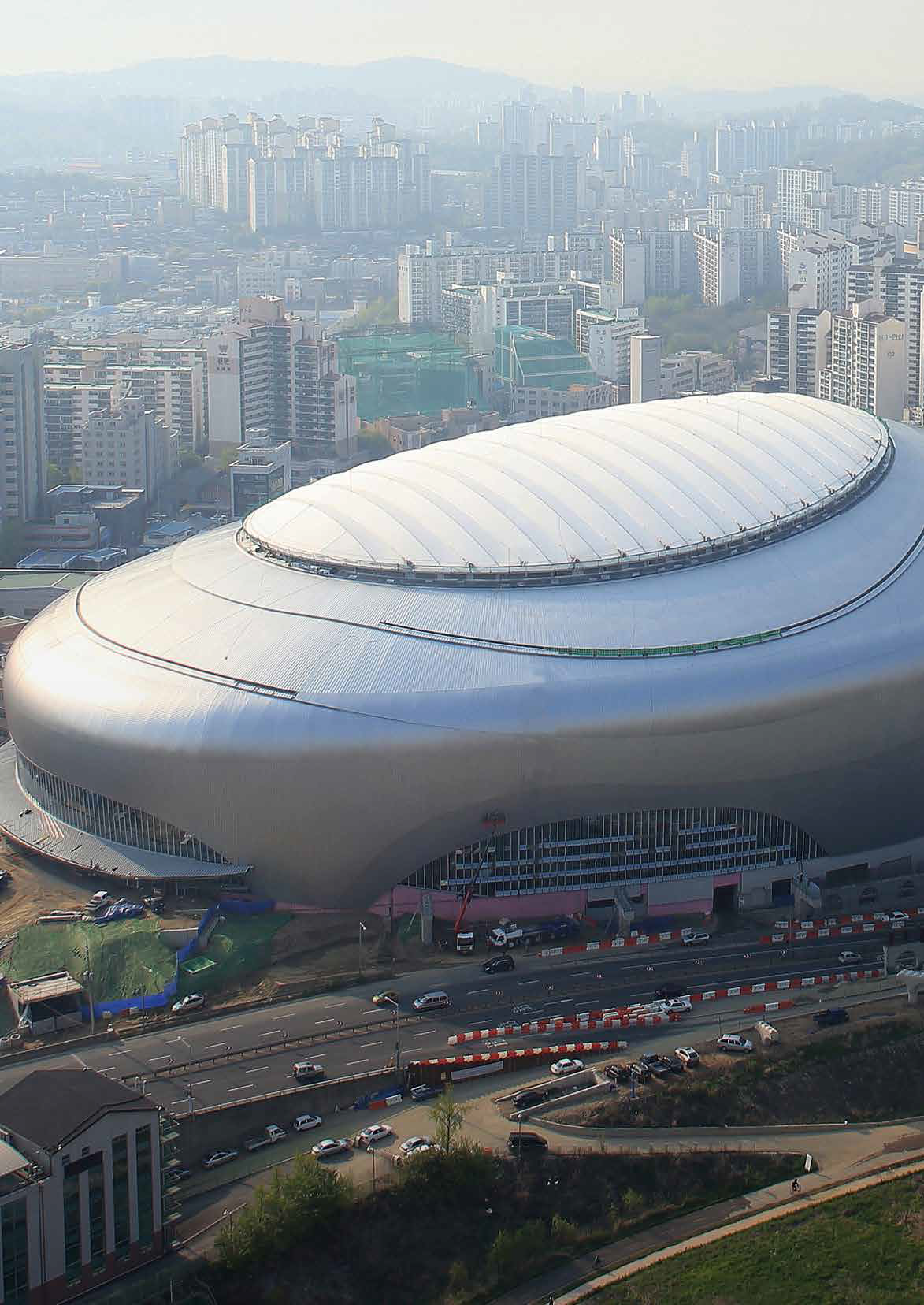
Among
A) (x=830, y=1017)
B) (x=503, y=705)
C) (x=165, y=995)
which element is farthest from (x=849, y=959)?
(x=165, y=995)

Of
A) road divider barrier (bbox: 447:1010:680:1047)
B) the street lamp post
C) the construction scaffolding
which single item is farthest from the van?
the construction scaffolding

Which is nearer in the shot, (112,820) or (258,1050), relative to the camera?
(258,1050)

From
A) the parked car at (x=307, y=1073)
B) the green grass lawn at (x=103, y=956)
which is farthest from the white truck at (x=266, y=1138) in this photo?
the green grass lawn at (x=103, y=956)

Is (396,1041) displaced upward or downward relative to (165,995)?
downward

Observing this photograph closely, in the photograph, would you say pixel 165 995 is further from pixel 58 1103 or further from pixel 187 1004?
pixel 58 1103

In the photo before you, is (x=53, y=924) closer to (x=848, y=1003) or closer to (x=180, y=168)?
(x=848, y=1003)

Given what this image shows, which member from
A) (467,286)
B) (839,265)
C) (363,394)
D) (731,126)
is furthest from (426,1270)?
(731,126)
